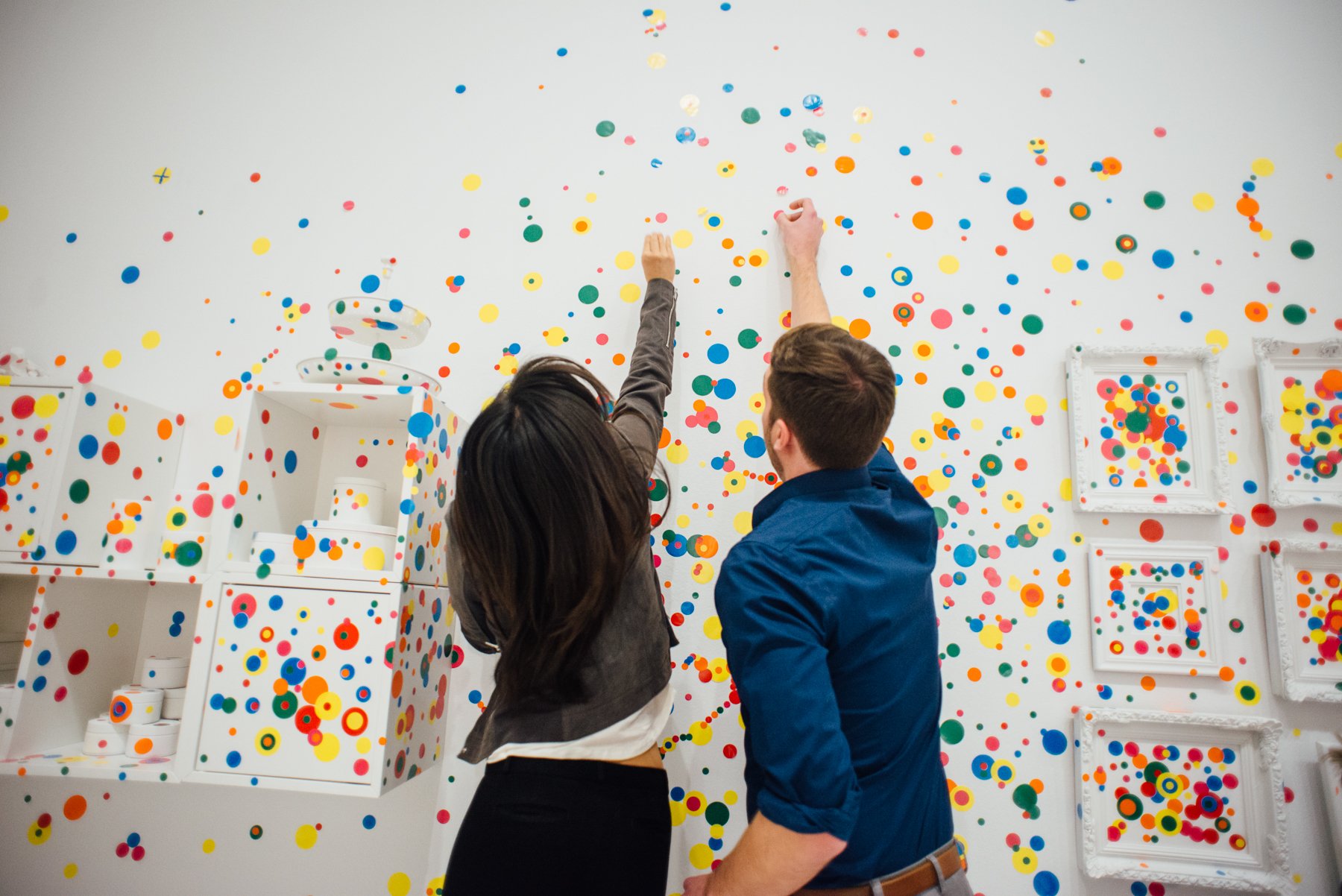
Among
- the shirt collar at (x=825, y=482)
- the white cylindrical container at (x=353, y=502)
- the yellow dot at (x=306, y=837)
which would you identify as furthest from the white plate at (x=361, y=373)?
the yellow dot at (x=306, y=837)

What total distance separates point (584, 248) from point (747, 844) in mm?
1410

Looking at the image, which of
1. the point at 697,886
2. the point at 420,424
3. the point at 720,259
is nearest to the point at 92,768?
the point at 420,424

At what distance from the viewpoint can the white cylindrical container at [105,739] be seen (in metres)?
1.53

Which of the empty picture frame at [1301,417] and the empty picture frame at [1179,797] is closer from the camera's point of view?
the empty picture frame at [1179,797]

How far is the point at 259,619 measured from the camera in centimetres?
145

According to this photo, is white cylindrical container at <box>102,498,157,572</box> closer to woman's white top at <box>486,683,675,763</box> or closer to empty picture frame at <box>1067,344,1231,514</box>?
woman's white top at <box>486,683,675,763</box>

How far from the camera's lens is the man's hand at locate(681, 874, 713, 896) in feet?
3.88

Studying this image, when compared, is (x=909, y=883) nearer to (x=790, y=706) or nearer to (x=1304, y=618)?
(x=790, y=706)

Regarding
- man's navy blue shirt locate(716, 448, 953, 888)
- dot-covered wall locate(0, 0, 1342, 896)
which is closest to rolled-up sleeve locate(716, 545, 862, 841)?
man's navy blue shirt locate(716, 448, 953, 888)

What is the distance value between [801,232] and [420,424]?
1005mm

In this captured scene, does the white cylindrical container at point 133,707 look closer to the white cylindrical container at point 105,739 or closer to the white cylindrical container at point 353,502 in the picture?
the white cylindrical container at point 105,739

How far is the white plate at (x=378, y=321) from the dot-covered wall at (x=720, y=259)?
204 mm

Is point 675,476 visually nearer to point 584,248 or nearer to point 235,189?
point 584,248

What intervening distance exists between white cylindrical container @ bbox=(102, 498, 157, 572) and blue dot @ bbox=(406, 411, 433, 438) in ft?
2.21
